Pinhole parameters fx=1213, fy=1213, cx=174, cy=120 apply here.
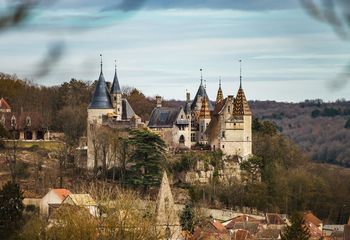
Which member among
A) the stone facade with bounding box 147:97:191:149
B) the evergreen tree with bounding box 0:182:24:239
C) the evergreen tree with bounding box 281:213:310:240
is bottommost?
the evergreen tree with bounding box 281:213:310:240

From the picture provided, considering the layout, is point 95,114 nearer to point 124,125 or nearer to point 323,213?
point 124,125

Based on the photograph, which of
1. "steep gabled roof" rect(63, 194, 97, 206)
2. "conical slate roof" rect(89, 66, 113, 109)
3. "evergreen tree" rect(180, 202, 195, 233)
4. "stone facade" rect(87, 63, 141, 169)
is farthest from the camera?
"conical slate roof" rect(89, 66, 113, 109)

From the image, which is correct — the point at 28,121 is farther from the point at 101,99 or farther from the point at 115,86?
the point at 101,99

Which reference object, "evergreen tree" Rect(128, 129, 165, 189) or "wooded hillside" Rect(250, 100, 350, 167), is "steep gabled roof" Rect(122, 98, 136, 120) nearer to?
"evergreen tree" Rect(128, 129, 165, 189)

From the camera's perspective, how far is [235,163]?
186 feet

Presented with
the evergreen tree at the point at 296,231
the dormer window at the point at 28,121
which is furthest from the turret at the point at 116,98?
the evergreen tree at the point at 296,231

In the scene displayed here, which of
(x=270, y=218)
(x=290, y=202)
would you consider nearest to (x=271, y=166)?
(x=290, y=202)

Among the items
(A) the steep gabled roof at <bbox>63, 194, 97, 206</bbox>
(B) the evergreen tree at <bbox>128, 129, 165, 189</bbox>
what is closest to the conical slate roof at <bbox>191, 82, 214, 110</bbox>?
(B) the evergreen tree at <bbox>128, 129, 165, 189</bbox>

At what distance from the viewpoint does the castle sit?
5675cm

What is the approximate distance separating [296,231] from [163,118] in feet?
49.5

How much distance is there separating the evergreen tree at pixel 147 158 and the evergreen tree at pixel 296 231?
31.6ft

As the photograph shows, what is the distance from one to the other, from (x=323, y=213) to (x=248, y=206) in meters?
4.48

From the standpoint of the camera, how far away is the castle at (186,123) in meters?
56.8

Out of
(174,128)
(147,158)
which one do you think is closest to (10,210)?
(147,158)
